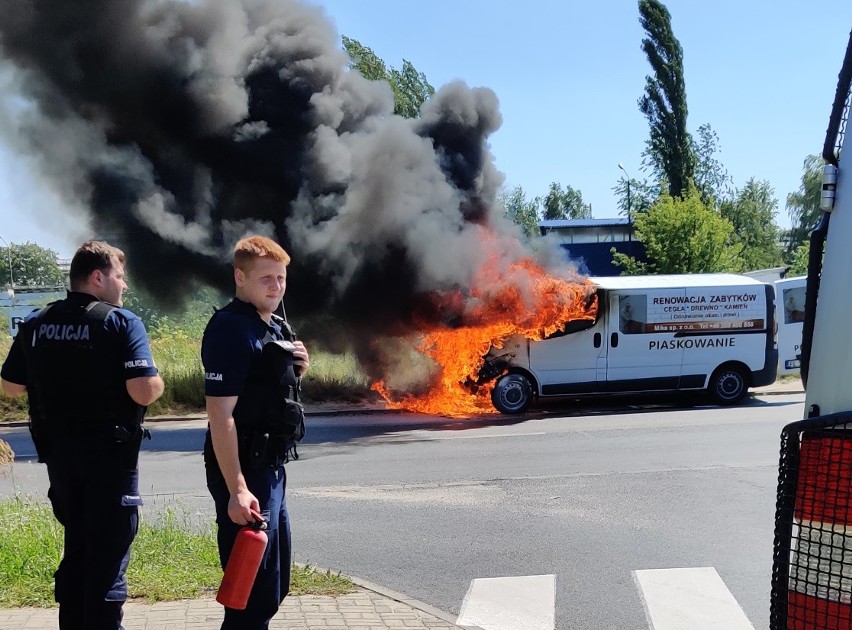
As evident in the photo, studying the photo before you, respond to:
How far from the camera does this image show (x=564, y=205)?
84.2 metres

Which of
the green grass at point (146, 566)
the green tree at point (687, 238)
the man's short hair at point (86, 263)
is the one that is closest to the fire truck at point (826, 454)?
the man's short hair at point (86, 263)

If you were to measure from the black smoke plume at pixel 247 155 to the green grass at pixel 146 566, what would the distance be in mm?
9201

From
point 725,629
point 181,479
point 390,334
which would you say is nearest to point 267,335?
point 725,629

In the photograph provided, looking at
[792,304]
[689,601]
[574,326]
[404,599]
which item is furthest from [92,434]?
[792,304]

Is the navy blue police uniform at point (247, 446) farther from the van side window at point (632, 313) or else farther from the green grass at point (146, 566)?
the van side window at point (632, 313)

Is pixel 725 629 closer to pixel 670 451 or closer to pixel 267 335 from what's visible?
pixel 267 335

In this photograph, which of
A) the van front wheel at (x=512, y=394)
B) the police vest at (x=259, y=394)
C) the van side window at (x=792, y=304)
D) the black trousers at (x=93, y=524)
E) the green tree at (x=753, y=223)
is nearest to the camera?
the police vest at (x=259, y=394)

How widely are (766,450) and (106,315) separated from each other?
808 centimetres

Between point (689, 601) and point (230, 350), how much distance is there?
327 centimetres

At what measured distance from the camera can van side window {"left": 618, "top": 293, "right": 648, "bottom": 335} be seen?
13789mm

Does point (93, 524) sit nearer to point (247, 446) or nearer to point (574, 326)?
point (247, 446)

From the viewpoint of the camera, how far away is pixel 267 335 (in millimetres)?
3219

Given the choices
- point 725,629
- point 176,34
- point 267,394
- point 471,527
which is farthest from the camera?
point 176,34

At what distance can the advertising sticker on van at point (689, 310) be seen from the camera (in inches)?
543
